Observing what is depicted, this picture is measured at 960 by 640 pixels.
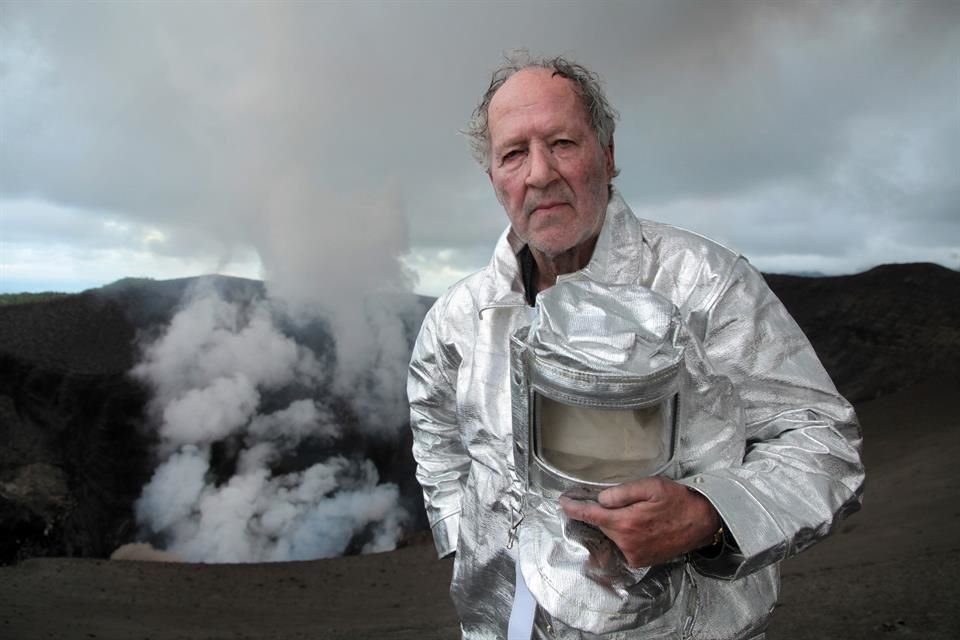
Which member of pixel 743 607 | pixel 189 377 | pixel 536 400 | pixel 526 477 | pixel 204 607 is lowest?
pixel 204 607

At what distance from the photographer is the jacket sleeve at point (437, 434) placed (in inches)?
72.8

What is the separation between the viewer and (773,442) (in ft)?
4.12

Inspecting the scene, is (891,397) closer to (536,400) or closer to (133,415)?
(536,400)

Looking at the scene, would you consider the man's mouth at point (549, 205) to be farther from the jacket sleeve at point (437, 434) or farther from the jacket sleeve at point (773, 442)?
the jacket sleeve at point (437, 434)

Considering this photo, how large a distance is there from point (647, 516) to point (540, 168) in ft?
2.17

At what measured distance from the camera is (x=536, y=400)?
3.70ft

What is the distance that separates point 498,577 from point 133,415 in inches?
576

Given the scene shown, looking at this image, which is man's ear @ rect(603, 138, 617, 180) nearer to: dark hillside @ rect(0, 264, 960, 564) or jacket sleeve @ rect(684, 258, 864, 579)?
jacket sleeve @ rect(684, 258, 864, 579)

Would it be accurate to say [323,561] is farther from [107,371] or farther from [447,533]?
[447,533]

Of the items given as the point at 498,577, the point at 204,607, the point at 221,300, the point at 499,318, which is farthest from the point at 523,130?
the point at 221,300

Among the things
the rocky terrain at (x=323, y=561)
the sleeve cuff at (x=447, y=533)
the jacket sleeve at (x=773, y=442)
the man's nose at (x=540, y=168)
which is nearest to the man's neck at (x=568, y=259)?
the man's nose at (x=540, y=168)

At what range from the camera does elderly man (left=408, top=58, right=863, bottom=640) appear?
1.11 m

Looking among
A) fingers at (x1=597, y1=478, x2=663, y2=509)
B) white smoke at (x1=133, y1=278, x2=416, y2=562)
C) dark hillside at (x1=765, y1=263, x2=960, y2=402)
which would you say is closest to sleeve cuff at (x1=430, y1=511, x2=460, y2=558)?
fingers at (x1=597, y1=478, x2=663, y2=509)

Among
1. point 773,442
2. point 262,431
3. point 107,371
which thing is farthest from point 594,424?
point 262,431
